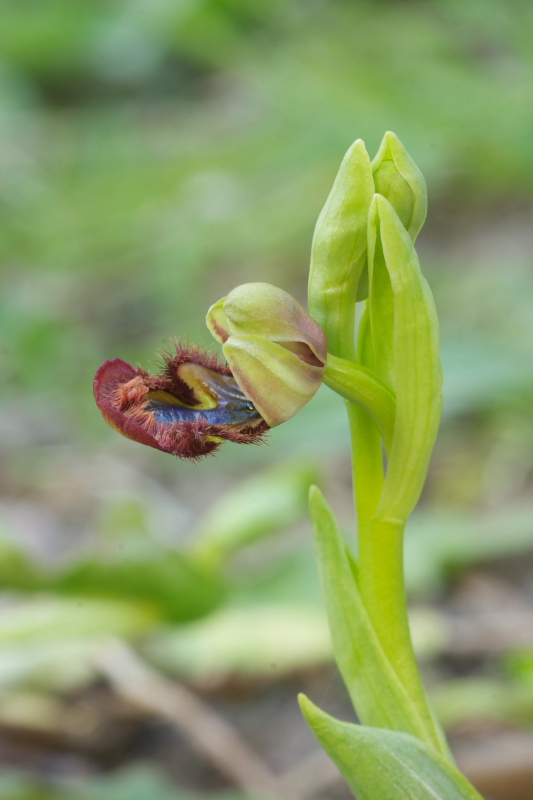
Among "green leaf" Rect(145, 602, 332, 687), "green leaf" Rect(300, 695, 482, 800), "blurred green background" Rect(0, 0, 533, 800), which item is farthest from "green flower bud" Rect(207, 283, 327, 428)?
"green leaf" Rect(145, 602, 332, 687)

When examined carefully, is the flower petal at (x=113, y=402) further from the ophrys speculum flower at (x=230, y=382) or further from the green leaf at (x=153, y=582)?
the green leaf at (x=153, y=582)

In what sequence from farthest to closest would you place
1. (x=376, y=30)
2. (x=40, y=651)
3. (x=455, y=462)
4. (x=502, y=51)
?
1. (x=502, y=51)
2. (x=376, y=30)
3. (x=455, y=462)
4. (x=40, y=651)

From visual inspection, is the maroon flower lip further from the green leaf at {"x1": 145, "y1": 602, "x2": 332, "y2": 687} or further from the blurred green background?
the green leaf at {"x1": 145, "y1": 602, "x2": 332, "y2": 687}

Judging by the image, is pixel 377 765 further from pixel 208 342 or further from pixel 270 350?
pixel 208 342

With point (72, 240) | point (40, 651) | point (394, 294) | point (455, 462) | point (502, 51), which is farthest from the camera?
point (502, 51)

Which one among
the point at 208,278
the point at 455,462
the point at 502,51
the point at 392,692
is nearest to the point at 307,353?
the point at 392,692

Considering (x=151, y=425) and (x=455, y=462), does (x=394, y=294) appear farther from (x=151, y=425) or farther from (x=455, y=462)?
(x=455, y=462)
